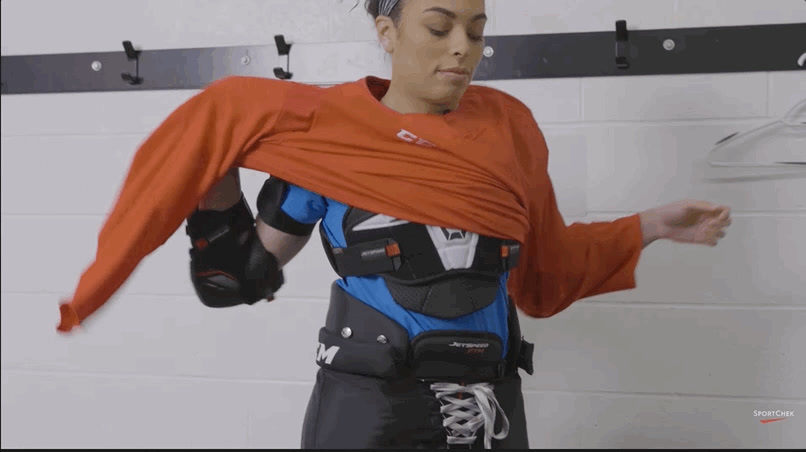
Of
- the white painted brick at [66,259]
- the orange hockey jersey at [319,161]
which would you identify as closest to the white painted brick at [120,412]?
the white painted brick at [66,259]

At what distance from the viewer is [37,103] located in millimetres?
2113

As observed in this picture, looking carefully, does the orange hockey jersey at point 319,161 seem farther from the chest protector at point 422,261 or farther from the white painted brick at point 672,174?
the white painted brick at point 672,174

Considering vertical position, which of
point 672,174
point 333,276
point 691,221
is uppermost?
point 672,174

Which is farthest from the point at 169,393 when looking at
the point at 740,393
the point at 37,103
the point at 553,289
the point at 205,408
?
the point at 740,393

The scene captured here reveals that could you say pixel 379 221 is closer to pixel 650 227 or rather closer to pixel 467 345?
pixel 467 345

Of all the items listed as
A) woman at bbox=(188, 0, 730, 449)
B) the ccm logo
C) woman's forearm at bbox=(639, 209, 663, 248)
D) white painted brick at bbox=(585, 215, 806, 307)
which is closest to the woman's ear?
woman at bbox=(188, 0, 730, 449)

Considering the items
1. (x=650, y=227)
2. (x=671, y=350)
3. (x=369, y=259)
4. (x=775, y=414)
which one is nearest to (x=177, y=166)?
(x=369, y=259)

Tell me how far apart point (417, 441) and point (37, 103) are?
142cm

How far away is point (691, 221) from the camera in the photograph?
1393 mm

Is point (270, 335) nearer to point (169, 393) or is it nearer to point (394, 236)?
point (169, 393)

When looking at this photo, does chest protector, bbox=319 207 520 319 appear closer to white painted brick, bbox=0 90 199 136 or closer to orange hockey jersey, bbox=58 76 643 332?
orange hockey jersey, bbox=58 76 643 332

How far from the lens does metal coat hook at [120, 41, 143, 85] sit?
2.00 metres

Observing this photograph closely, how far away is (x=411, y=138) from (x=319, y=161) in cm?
14

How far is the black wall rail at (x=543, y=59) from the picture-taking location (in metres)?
1.75
